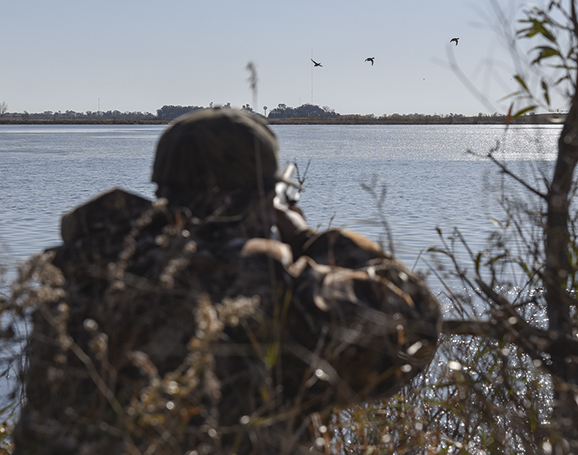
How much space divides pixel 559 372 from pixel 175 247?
223 cm

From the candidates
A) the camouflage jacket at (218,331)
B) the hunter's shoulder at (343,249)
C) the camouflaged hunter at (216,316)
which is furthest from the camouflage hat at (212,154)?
the hunter's shoulder at (343,249)

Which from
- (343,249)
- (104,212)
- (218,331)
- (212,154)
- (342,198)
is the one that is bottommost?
(342,198)

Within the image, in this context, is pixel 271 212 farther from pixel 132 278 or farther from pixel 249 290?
pixel 132 278

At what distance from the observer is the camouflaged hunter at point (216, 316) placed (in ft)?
7.17

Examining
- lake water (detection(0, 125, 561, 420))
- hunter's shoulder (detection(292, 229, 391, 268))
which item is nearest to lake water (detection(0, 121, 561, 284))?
lake water (detection(0, 125, 561, 420))

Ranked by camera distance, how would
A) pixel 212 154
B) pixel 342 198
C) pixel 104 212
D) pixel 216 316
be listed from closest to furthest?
pixel 216 316 → pixel 104 212 → pixel 212 154 → pixel 342 198

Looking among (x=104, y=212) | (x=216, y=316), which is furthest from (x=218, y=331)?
(x=104, y=212)

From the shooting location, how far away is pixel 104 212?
2.97 m

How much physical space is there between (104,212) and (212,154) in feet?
2.06

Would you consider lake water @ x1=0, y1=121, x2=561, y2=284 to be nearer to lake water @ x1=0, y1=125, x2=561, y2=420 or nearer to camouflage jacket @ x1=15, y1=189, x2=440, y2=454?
lake water @ x1=0, y1=125, x2=561, y2=420

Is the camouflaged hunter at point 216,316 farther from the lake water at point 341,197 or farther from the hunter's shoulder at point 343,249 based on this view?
the lake water at point 341,197

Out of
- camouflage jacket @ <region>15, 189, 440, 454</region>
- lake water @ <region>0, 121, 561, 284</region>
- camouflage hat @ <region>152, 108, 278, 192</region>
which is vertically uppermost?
camouflage hat @ <region>152, 108, 278, 192</region>

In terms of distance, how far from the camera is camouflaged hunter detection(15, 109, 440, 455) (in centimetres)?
219

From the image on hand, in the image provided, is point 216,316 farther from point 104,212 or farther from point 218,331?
point 104,212
